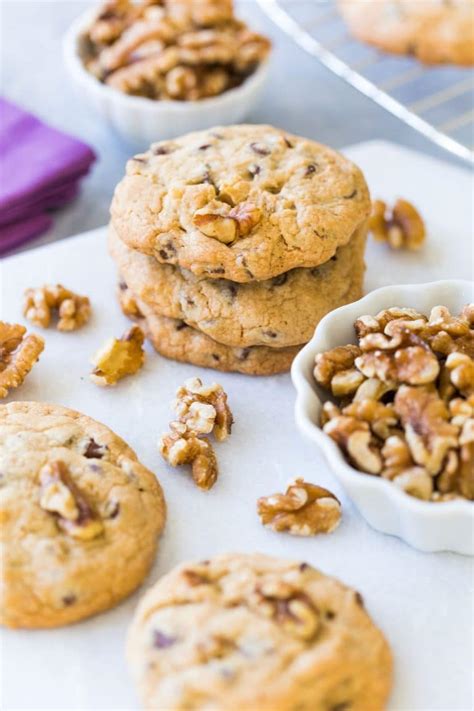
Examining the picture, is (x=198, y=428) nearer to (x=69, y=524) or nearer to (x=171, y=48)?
(x=69, y=524)

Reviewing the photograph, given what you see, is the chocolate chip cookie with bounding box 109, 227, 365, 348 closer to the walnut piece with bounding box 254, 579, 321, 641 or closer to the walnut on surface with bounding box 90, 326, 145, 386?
the walnut on surface with bounding box 90, 326, 145, 386

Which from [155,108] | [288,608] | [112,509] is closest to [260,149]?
[155,108]

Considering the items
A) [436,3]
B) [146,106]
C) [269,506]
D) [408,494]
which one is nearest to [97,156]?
[146,106]

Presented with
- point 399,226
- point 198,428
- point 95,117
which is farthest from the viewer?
point 95,117

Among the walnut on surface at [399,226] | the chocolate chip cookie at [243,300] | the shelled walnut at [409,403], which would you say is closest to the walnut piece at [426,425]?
the shelled walnut at [409,403]

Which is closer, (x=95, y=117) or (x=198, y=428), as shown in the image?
(x=198, y=428)

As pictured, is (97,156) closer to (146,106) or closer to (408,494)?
(146,106)

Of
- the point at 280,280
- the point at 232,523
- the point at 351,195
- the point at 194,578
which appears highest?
the point at 351,195
